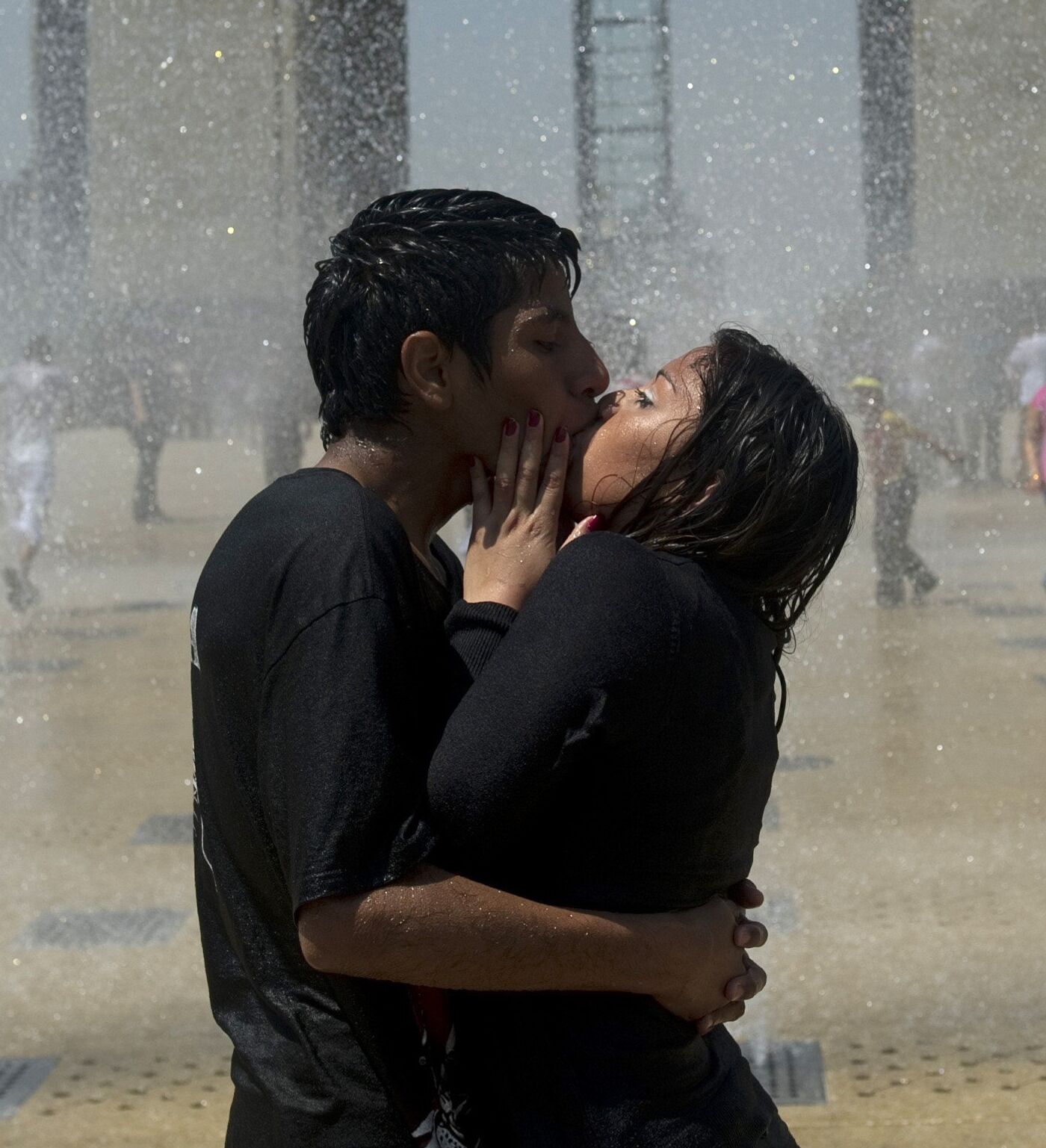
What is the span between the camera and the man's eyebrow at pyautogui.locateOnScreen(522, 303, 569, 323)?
154cm

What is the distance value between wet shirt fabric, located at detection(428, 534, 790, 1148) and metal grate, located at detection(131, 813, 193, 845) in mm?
3213

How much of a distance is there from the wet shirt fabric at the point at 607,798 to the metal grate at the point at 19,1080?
2.24 metres

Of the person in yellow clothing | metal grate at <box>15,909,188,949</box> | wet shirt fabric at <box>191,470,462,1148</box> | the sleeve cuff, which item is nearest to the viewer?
wet shirt fabric at <box>191,470,462,1148</box>

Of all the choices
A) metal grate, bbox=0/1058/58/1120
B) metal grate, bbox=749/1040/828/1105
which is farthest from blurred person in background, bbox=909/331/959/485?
metal grate, bbox=0/1058/58/1120

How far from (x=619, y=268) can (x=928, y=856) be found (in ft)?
6.37

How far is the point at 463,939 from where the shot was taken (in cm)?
133

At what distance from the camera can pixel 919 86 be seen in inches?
185

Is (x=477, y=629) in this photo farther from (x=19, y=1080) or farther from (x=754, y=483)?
(x=19, y=1080)

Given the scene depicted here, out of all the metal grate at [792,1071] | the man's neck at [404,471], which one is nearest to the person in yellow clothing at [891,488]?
the metal grate at [792,1071]

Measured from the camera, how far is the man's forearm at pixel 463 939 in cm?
131

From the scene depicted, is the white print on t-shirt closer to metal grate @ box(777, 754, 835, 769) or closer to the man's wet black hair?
the man's wet black hair

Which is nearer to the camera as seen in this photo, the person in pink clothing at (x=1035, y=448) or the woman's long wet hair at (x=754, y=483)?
the woman's long wet hair at (x=754, y=483)

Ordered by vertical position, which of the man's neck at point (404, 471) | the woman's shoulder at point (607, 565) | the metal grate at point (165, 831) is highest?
the man's neck at point (404, 471)

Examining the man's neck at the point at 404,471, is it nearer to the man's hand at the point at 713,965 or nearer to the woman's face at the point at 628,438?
the woman's face at the point at 628,438
